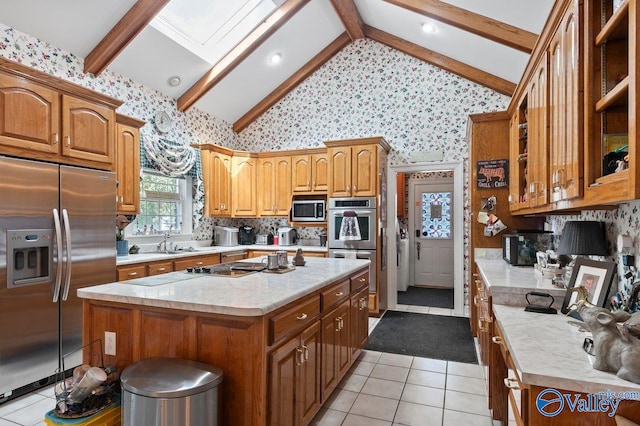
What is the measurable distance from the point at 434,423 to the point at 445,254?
4818mm

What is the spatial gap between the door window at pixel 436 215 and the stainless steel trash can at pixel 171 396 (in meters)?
5.98

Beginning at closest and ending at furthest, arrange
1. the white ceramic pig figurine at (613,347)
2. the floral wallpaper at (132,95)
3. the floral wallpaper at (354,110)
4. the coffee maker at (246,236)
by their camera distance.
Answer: the white ceramic pig figurine at (613,347) < the floral wallpaper at (132,95) < the floral wallpaper at (354,110) < the coffee maker at (246,236)

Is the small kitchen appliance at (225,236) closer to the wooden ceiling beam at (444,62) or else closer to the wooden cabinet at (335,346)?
the wooden cabinet at (335,346)

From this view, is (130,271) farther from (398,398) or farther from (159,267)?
(398,398)

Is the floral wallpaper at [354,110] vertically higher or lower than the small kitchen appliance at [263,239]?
higher

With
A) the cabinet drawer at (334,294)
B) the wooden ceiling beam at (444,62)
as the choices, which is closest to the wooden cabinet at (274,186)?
the wooden ceiling beam at (444,62)

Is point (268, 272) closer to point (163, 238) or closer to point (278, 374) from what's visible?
point (278, 374)

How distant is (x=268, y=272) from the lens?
2.65 metres

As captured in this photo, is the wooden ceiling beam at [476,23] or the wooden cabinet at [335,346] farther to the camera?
the wooden ceiling beam at [476,23]

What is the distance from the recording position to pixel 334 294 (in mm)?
2600

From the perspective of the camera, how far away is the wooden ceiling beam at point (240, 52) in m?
4.45

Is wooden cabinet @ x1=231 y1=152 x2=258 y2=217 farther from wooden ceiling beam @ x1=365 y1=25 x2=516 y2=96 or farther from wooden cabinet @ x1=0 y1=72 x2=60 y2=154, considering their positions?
wooden cabinet @ x1=0 y1=72 x2=60 y2=154

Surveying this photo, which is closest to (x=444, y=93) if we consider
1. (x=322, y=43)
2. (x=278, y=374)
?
(x=322, y=43)

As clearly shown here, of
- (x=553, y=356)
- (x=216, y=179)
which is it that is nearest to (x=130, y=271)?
(x=216, y=179)
